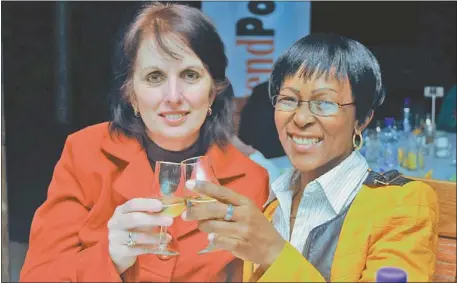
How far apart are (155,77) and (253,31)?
1.38 ft

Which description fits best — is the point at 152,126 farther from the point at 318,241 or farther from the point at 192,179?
the point at 318,241

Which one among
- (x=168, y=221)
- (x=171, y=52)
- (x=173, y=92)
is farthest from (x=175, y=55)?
(x=168, y=221)

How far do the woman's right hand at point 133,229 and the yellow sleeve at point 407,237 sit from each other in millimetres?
720

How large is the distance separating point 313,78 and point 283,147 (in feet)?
0.95

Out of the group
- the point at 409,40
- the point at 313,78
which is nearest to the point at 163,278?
the point at 313,78

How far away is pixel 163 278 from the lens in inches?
97.7

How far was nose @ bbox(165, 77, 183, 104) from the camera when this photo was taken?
2.42 meters

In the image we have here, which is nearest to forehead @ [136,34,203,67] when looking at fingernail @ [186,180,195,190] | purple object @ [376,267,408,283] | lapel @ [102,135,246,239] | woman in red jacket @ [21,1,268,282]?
woman in red jacket @ [21,1,268,282]

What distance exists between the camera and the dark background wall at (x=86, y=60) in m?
2.43

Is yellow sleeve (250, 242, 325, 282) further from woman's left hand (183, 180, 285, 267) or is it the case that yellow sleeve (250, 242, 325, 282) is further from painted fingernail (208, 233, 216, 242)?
painted fingernail (208, 233, 216, 242)

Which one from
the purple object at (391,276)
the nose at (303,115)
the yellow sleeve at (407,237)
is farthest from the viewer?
the nose at (303,115)

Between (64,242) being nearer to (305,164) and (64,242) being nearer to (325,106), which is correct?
(305,164)

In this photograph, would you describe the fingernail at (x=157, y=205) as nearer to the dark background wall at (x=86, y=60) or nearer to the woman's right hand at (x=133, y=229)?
the woman's right hand at (x=133, y=229)

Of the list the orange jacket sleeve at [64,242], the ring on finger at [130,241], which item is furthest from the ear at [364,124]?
the orange jacket sleeve at [64,242]
